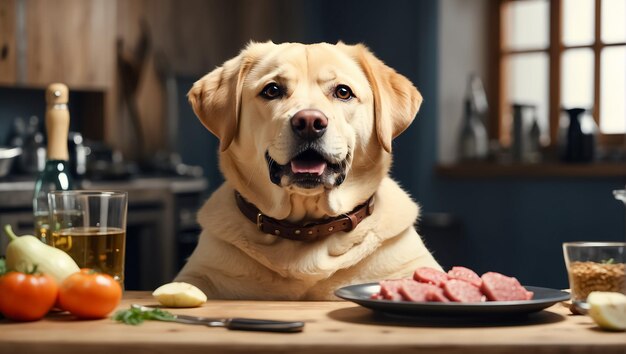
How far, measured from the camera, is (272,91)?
1.85 meters

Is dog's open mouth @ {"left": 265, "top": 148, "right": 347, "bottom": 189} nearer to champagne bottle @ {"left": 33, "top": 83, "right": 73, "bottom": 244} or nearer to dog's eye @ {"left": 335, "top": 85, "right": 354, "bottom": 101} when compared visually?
dog's eye @ {"left": 335, "top": 85, "right": 354, "bottom": 101}

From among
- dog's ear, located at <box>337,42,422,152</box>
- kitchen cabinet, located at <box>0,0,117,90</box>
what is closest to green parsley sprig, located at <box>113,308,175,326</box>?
dog's ear, located at <box>337,42,422,152</box>

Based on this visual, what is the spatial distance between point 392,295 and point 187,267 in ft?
2.33

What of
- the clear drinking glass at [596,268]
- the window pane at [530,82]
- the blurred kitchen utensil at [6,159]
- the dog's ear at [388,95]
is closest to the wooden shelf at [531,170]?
the window pane at [530,82]

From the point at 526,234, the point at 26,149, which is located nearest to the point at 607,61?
the point at 526,234

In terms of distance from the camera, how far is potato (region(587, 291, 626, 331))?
4.07ft

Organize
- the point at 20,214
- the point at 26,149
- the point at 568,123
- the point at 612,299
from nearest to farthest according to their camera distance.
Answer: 1. the point at 612,299
2. the point at 20,214
3. the point at 26,149
4. the point at 568,123

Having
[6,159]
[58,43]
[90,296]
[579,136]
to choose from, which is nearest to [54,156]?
[90,296]

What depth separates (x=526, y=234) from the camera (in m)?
4.89

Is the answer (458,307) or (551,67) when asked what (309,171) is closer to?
(458,307)

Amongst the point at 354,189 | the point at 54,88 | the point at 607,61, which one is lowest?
the point at 354,189

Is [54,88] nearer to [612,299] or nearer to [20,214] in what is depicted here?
[612,299]

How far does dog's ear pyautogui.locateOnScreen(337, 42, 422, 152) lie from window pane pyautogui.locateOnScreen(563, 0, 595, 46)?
327cm

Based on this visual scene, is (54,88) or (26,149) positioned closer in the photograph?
(54,88)
